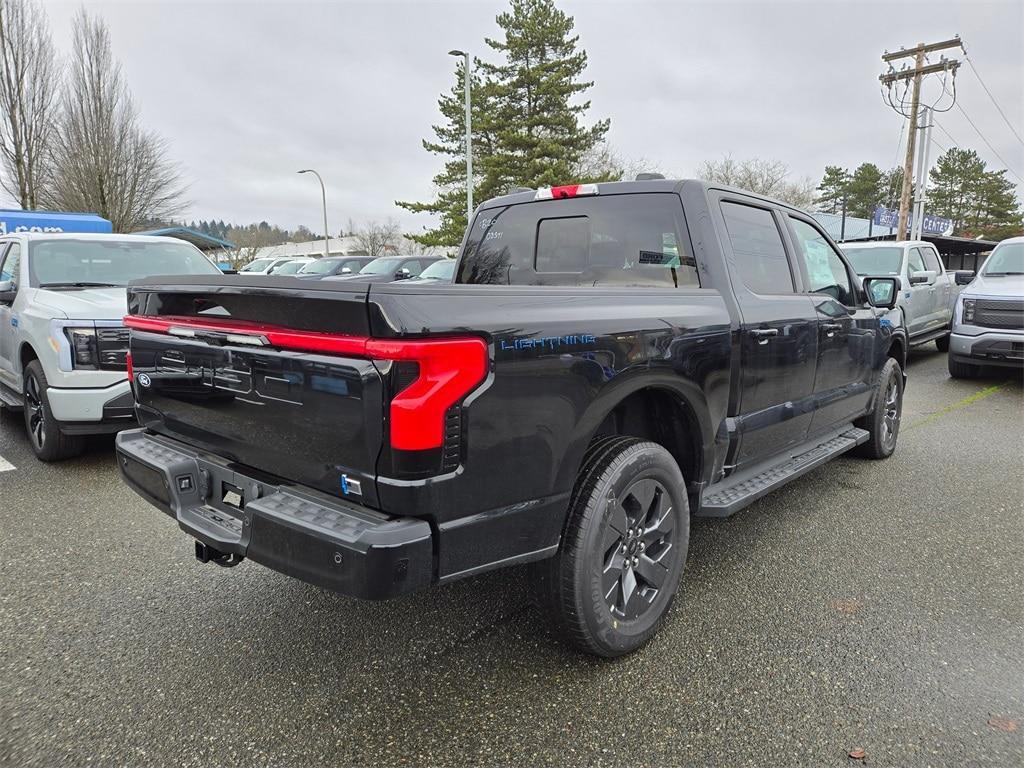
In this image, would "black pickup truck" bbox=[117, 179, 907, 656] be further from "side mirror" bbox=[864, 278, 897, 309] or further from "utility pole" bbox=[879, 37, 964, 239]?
"utility pole" bbox=[879, 37, 964, 239]

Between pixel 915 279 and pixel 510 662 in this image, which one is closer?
pixel 510 662

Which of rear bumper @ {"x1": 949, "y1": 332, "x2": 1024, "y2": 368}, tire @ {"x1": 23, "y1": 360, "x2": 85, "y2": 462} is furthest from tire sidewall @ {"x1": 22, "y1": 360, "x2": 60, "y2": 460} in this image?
rear bumper @ {"x1": 949, "y1": 332, "x2": 1024, "y2": 368}

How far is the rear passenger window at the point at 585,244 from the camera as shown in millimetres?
3199

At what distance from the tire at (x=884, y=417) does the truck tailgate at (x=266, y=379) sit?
14.4 feet

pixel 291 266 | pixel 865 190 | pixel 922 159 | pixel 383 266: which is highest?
pixel 865 190

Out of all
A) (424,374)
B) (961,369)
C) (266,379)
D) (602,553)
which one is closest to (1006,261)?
(961,369)

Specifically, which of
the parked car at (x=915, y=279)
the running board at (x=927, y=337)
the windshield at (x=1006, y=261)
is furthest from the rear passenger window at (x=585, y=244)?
the windshield at (x=1006, y=261)

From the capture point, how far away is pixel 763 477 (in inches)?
136

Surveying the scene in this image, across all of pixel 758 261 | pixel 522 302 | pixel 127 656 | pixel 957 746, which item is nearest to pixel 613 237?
pixel 758 261

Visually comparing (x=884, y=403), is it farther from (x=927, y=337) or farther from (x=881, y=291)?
(x=927, y=337)

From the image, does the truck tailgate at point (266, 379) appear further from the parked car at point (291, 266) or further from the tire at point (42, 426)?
the parked car at point (291, 266)

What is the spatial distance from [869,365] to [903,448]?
149 centimetres

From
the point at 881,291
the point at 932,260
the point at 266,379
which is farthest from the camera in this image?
the point at 932,260

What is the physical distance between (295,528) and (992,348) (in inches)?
352
